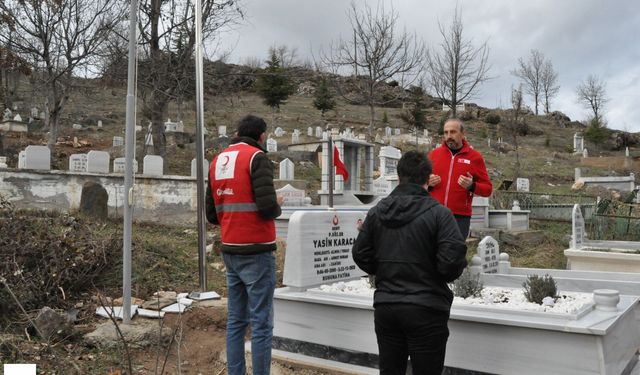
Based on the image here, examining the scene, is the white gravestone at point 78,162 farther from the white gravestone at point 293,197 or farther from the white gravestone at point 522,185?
the white gravestone at point 522,185

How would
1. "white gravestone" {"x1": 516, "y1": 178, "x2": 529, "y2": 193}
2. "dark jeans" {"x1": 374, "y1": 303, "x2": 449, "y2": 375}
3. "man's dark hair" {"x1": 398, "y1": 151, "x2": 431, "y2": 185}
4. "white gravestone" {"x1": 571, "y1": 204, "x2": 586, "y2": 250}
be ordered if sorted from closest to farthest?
"dark jeans" {"x1": 374, "y1": 303, "x2": 449, "y2": 375}, "man's dark hair" {"x1": 398, "y1": 151, "x2": 431, "y2": 185}, "white gravestone" {"x1": 571, "y1": 204, "x2": 586, "y2": 250}, "white gravestone" {"x1": 516, "y1": 178, "x2": 529, "y2": 193}

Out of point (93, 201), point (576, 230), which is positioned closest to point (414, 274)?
point (576, 230)

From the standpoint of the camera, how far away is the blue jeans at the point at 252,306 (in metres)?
3.43

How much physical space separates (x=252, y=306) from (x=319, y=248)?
1469 mm

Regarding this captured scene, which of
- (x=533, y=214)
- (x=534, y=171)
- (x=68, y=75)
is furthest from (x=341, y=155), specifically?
(x=534, y=171)

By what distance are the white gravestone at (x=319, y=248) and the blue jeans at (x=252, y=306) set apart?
1.05 metres

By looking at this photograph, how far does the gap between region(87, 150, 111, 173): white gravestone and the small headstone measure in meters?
2.13

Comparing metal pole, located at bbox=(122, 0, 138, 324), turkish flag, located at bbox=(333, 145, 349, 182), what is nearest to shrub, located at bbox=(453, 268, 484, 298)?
metal pole, located at bbox=(122, 0, 138, 324)

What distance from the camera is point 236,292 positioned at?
142 inches

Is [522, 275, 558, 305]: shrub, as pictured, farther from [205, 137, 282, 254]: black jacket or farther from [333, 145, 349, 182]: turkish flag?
[333, 145, 349, 182]: turkish flag

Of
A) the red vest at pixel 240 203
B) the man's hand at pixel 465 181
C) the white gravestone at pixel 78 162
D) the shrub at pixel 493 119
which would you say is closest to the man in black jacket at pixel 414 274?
the red vest at pixel 240 203

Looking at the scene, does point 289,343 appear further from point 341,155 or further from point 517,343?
point 341,155

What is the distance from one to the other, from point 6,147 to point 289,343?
19.3 metres

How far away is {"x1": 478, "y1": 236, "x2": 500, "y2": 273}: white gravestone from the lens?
5980 mm
